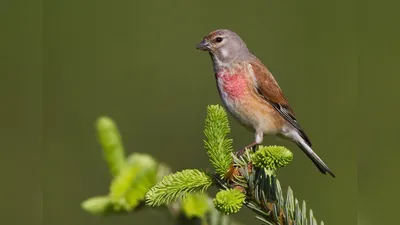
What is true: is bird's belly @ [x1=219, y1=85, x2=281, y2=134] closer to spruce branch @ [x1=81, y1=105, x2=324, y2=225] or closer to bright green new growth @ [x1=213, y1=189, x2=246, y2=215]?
spruce branch @ [x1=81, y1=105, x2=324, y2=225]

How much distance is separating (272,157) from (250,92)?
4.55 feet

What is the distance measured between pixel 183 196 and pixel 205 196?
0.22 metres

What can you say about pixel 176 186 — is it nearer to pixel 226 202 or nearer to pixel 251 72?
pixel 226 202

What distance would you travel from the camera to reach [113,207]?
2.69m

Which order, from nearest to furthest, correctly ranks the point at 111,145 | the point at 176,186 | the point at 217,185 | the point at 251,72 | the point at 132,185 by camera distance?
the point at 176,186
the point at 217,185
the point at 132,185
the point at 111,145
the point at 251,72

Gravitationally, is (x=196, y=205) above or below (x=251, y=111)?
below

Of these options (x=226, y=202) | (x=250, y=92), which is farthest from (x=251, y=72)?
(x=226, y=202)

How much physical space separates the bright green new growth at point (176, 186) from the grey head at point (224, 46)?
4.41ft

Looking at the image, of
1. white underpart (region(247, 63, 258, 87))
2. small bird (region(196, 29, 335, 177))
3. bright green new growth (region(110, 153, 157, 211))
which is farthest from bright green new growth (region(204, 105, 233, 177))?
white underpart (region(247, 63, 258, 87))

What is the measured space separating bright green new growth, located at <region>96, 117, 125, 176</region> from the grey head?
0.91m

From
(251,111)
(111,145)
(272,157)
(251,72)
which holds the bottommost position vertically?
(272,157)

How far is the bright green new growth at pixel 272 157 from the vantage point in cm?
219

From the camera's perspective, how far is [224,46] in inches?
145

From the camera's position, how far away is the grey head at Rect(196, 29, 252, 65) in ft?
11.9
